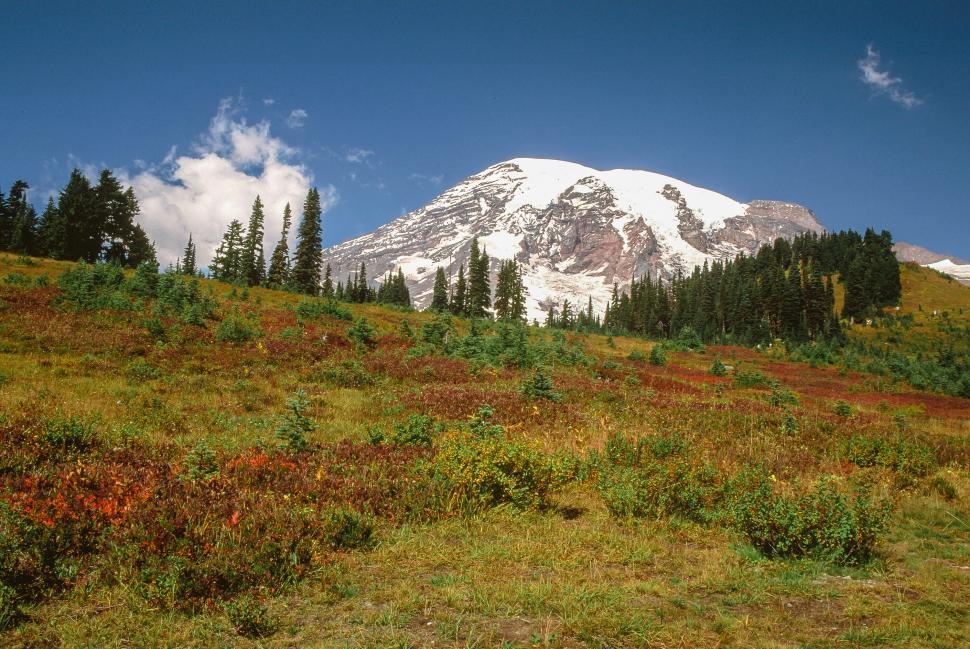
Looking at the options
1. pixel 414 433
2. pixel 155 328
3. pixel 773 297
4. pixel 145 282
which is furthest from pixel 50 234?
pixel 773 297

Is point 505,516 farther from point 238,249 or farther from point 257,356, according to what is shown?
point 238,249

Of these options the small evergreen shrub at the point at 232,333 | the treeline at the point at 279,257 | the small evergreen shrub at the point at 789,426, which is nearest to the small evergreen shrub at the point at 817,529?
the small evergreen shrub at the point at 789,426

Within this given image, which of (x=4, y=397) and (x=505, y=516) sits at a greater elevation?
(x=4, y=397)

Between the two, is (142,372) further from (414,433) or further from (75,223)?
(75,223)

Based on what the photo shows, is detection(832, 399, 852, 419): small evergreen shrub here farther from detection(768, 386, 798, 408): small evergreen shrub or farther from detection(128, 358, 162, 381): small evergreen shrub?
detection(128, 358, 162, 381): small evergreen shrub

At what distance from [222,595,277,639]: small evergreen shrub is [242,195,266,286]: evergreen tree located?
7299cm

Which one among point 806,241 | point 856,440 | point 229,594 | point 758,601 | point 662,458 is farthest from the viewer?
point 806,241

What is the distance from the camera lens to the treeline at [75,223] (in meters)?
59.5

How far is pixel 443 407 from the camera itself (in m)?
14.7

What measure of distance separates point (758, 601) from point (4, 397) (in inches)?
572

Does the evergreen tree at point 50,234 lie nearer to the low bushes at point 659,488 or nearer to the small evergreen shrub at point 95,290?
the small evergreen shrub at point 95,290

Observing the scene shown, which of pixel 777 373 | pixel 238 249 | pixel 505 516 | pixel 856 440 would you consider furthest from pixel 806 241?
pixel 505 516

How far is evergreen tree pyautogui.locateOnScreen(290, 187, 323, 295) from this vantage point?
234 ft

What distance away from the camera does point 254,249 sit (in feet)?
241
